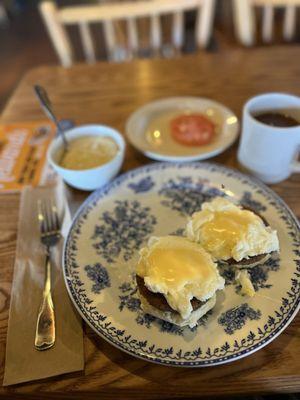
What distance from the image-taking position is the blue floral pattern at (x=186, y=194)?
3.32 ft

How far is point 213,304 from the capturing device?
0.76 m

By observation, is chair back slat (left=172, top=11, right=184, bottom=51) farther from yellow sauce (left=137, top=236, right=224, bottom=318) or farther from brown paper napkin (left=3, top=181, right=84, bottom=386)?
yellow sauce (left=137, top=236, right=224, bottom=318)

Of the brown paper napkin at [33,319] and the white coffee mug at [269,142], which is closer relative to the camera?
the brown paper napkin at [33,319]

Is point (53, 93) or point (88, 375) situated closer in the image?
point (88, 375)

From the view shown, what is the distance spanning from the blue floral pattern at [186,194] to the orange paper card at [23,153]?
1.35 feet

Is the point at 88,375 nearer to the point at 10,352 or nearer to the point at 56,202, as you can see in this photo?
the point at 10,352

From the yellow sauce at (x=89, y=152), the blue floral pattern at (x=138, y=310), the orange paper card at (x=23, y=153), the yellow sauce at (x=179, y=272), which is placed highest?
the yellow sauce at (x=89, y=152)

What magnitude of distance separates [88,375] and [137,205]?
47 cm

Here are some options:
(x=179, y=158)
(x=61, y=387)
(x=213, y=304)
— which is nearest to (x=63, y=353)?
(x=61, y=387)

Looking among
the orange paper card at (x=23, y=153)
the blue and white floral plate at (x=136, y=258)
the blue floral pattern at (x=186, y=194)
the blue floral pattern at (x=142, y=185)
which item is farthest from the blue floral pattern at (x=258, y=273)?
the orange paper card at (x=23, y=153)

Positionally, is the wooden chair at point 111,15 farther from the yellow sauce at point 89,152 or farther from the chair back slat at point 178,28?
the yellow sauce at point 89,152

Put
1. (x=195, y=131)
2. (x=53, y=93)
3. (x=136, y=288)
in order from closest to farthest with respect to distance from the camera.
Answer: (x=136, y=288) < (x=195, y=131) < (x=53, y=93)

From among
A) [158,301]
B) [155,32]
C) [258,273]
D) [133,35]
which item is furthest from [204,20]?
[158,301]

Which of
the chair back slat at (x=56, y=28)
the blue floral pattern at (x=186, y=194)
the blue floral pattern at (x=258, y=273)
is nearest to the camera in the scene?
the blue floral pattern at (x=258, y=273)
